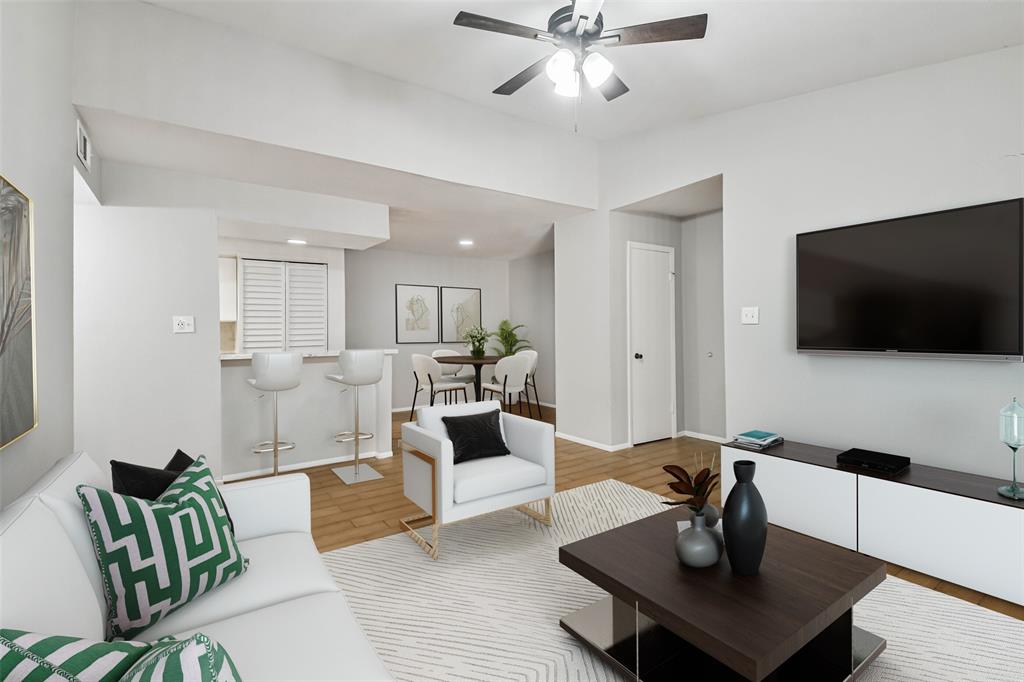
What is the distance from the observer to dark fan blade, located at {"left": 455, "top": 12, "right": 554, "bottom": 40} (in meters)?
→ 2.20

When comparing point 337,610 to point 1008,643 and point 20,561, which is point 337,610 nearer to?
point 20,561

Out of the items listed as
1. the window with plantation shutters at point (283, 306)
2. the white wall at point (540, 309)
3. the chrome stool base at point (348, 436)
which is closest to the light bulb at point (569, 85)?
the chrome stool base at point (348, 436)

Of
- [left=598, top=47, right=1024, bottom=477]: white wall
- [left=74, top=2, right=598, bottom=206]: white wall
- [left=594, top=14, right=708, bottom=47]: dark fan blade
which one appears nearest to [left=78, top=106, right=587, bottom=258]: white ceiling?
[left=74, top=2, right=598, bottom=206]: white wall

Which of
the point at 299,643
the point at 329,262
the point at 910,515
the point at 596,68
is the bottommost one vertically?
the point at 910,515

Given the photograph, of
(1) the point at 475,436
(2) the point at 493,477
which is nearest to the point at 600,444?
(1) the point at 475,436

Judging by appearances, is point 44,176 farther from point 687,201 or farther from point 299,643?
point 687,201

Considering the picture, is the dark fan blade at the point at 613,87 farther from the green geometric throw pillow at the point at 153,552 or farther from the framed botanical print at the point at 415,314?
the framed botanical print at the point at 415,314

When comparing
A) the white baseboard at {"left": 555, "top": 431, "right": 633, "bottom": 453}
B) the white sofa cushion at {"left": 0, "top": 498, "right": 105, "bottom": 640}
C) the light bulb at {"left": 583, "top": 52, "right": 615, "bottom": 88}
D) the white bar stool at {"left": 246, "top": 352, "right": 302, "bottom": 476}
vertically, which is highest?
the light bulb at {"left": 583, "top": 52, "right": 615, "bottom": 88}

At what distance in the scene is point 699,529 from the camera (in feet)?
5.68

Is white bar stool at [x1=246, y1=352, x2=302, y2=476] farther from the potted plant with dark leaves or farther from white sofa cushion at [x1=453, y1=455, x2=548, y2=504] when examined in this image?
the potted plant with dark leaves

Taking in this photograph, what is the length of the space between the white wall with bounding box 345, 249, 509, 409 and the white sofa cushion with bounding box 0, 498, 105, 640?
5.53 meters

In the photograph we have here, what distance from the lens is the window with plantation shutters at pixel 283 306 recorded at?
5.49 meters

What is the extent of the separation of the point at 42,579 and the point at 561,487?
304 cm

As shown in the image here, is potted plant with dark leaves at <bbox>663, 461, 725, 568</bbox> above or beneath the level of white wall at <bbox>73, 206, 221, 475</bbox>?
beneath
